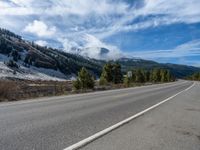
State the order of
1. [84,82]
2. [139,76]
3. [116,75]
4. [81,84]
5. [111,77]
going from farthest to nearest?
[139,76] → [116,75] → [111,77] → [84,82] → [81,84]

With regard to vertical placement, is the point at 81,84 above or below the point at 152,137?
above

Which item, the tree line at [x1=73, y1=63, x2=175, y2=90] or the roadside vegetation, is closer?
the roadside vegetation

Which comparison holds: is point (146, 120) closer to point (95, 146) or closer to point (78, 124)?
point (78, 124)

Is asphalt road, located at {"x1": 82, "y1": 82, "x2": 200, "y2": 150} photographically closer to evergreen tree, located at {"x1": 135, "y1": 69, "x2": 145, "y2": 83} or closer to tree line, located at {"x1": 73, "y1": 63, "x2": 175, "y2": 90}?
tree line, located at {"x1": 73, "y1": 63, "x2": 175, "y2": 90}

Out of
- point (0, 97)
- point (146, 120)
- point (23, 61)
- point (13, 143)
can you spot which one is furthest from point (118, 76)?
point (23, 61)

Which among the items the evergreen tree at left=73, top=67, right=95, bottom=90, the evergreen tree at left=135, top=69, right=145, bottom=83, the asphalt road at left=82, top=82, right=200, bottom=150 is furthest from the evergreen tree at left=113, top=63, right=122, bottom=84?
the asphalt road at left=82, top=82, right=200, bottom=150

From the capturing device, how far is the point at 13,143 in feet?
19.2

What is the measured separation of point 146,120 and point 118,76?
2309 inches

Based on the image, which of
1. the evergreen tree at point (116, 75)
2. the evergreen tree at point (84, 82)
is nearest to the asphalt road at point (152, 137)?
the evergreen tree at point (84, 82)

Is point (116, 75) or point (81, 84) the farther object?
point (116, 75)

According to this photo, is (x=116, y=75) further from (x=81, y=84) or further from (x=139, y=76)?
(x=139, y=76)

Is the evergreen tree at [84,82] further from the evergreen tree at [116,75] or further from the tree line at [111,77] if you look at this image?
the evergreen tree at [116,75]

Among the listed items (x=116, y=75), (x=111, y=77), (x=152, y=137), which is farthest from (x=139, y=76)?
(x=152, y=137)

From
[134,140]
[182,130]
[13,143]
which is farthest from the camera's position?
[182,130]
